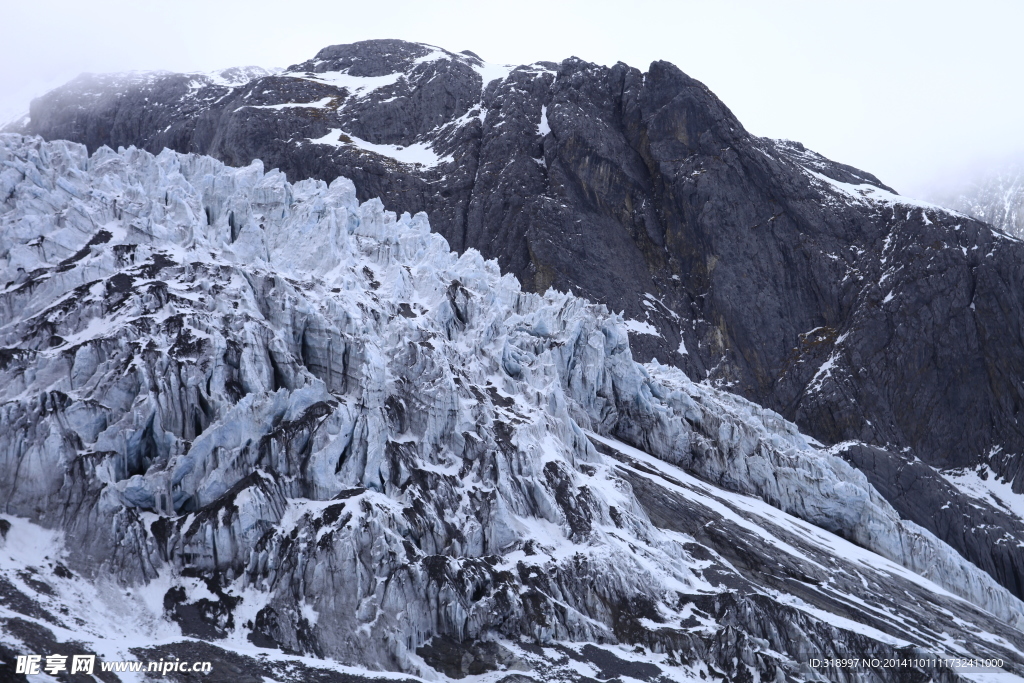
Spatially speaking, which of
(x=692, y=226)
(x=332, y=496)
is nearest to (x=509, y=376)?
(x=332, y=496)

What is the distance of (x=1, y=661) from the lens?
47.0 m

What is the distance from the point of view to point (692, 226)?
523ft

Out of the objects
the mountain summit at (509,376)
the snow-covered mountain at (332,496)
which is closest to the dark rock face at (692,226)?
the mountain summit at (509,376)

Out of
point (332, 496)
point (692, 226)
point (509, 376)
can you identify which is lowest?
point (332, 496)

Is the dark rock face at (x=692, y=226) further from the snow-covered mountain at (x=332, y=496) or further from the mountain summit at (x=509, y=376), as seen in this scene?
the snow-covered mountain at (x=332, y=496)

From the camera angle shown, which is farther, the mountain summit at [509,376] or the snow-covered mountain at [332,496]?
the mountain summit at [509,376]

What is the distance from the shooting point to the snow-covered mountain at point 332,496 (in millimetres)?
60750

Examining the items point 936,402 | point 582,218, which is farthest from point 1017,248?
point 582,218

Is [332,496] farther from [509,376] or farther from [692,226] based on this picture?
[692,226]

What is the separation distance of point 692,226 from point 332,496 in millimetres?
105334

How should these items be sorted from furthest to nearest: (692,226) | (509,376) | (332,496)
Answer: (692,226)
(509,376)
(332,496)

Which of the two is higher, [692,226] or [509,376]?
[692,226]

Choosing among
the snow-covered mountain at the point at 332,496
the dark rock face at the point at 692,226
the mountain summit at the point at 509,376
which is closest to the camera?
the snow-covered mountain at the point at 332,496

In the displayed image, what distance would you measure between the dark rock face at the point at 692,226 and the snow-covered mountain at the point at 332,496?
4442 centimetres
